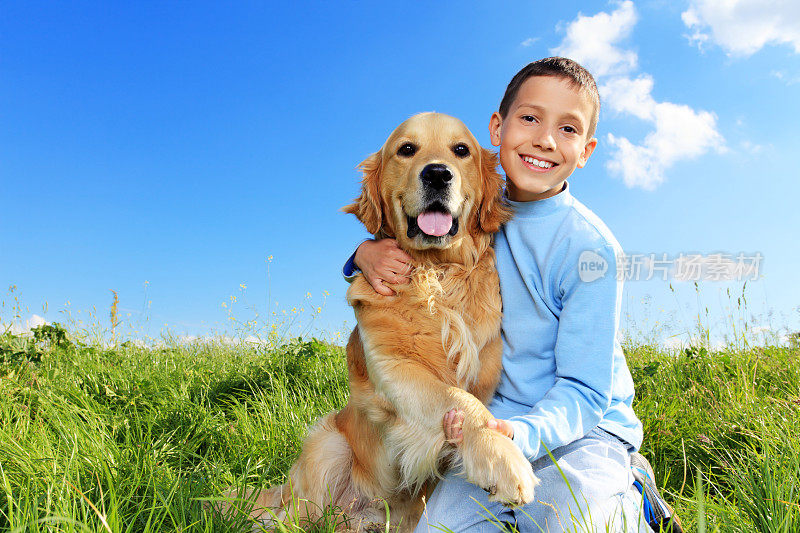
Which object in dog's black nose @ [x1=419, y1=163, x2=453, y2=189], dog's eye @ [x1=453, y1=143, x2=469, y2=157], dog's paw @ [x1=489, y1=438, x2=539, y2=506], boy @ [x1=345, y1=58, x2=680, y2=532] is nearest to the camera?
dog's paw @ [x1=489, y1=438, x2=539, y2=506]

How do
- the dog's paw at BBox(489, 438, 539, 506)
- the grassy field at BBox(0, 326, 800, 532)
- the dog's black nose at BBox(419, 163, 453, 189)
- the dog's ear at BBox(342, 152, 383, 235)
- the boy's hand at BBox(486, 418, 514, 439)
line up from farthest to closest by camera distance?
the dog's ear at BBox(342, 152, 383, 235) < the dog's black nose at BBox(419, 163, 453, 189) < the grassy field at BBox(0, 326, 800, 532) < the boy's hand at BBox(486, 418, 514, 439) < the dog's paw at BBox(489, 438, 539, 506)


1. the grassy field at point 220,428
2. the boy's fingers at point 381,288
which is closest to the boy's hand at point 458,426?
the grassy field at point 220,428

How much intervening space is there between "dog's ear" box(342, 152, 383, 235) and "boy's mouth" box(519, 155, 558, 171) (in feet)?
2.53

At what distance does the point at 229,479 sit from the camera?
2.75m

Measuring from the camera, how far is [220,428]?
343cm

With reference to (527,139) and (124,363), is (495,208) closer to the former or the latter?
(527,139)

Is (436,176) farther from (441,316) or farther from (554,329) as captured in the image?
(554,329)

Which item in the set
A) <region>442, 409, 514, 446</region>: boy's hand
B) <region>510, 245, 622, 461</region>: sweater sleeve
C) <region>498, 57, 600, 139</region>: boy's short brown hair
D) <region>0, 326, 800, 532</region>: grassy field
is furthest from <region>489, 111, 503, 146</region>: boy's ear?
<region>0, 326, 800, 532</region>: grassy field

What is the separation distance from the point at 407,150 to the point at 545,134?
0.66 m

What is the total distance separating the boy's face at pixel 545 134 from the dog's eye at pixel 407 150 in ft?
1.47

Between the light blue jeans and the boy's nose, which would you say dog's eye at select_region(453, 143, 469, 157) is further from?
the light blue jeans

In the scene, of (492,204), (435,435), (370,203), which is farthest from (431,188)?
(435,435)

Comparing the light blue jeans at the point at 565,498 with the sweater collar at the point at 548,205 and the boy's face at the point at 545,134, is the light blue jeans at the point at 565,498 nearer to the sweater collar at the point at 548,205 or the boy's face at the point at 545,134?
the sweater collar at the point at 548,205

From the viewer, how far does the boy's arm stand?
2.52 meters
